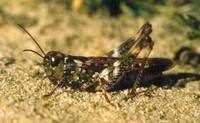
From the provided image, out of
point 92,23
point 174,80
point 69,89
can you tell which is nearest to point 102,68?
point 69,89

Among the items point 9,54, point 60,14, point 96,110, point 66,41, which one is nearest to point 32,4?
point 60,14

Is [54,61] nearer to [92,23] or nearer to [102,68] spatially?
[102,68]

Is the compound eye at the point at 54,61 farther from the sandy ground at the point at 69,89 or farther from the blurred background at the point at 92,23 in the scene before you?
the blurred background at the point at 92,23

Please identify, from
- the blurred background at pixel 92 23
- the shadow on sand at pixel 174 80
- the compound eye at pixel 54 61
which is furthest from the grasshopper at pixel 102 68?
the blurred background at pixel 92 23

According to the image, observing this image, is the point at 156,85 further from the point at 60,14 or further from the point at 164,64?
the point at 60,14

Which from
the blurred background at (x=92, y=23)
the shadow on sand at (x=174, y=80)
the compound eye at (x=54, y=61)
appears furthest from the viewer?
the blurred background at (x=92, y=23)

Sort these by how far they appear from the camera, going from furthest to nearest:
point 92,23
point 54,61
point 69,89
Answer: point 92,23, point 69,89, point 54,61
